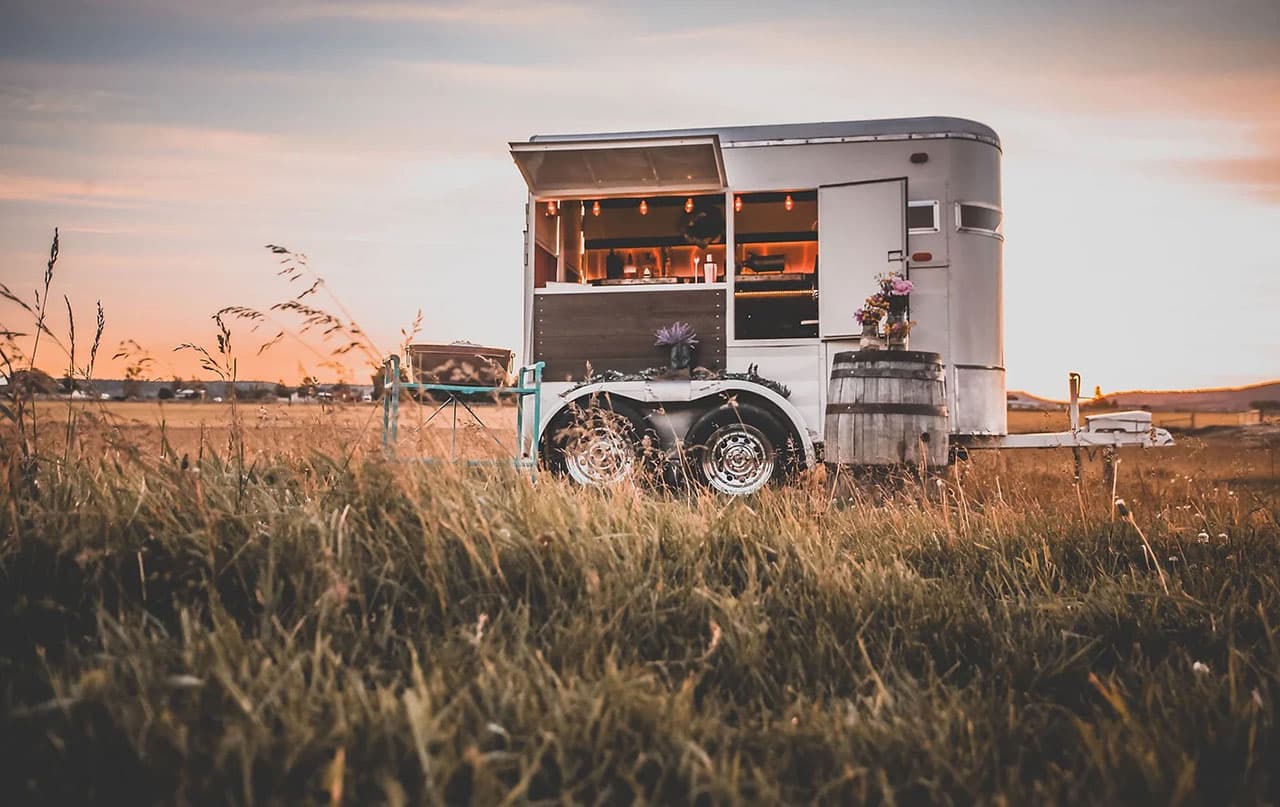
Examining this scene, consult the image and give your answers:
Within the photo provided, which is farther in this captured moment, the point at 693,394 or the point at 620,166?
the point at 620,166

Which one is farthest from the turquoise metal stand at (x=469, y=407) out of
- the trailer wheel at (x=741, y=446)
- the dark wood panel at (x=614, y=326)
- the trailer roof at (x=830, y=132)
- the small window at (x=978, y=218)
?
the small window at (x=978, y=218)

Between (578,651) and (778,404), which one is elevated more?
(778,404)

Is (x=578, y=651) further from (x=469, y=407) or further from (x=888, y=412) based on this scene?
(x=469, y=407)

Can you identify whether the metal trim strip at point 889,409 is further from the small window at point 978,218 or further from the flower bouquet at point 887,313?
the small window at point 978,218

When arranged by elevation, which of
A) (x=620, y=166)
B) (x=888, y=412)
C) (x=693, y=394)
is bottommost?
(x=888, y=412)

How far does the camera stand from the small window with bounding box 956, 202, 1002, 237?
7398 mm

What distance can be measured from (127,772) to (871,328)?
5.73 metres

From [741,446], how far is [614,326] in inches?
60.1

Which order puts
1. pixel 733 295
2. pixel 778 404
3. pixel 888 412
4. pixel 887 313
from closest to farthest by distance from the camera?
pixel 888 412, pixel 887 313, pixel 778 404, pixel 733 295

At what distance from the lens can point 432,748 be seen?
1.71m

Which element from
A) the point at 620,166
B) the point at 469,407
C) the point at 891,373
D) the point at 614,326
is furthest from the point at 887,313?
the point at 469,407

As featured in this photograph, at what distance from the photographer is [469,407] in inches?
253

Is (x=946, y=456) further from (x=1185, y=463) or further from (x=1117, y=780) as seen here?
(x=1117, y=780)

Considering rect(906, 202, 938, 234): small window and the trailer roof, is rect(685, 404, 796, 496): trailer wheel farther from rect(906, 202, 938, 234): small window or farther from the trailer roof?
the trailer roof
